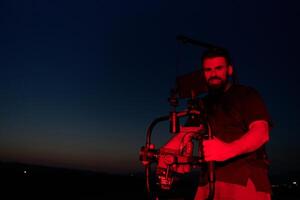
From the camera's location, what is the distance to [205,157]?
95.7 inches

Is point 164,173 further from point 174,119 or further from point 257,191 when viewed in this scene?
point 257,191

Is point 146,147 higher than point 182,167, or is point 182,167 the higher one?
point 146,147

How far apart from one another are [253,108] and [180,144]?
2.81 ft

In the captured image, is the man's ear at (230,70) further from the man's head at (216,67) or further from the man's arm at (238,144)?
the man's arm at (238,144)

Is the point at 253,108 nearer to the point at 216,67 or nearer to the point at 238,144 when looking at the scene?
the point at 238,144

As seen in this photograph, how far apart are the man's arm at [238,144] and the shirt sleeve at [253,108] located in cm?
5

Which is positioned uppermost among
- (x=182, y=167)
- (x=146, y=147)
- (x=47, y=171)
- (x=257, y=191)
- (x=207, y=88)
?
(x=207, y=88)

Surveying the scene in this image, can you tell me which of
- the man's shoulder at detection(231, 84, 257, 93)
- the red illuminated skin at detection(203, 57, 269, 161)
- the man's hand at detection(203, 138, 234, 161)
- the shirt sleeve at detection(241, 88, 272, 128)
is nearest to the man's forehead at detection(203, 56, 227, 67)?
the man's shoulder at detection(231, 84, 257, 93)

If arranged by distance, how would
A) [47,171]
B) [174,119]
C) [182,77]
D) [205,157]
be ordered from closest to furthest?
1. [205,157]
2. [174,119]
3. [182,77]
4. [47,171]

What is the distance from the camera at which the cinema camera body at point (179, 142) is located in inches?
101

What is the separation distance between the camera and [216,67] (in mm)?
3062

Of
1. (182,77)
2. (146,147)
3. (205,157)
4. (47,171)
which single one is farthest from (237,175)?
(47,171)

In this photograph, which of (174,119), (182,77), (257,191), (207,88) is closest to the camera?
(174,119)

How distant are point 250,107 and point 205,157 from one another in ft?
2.00
